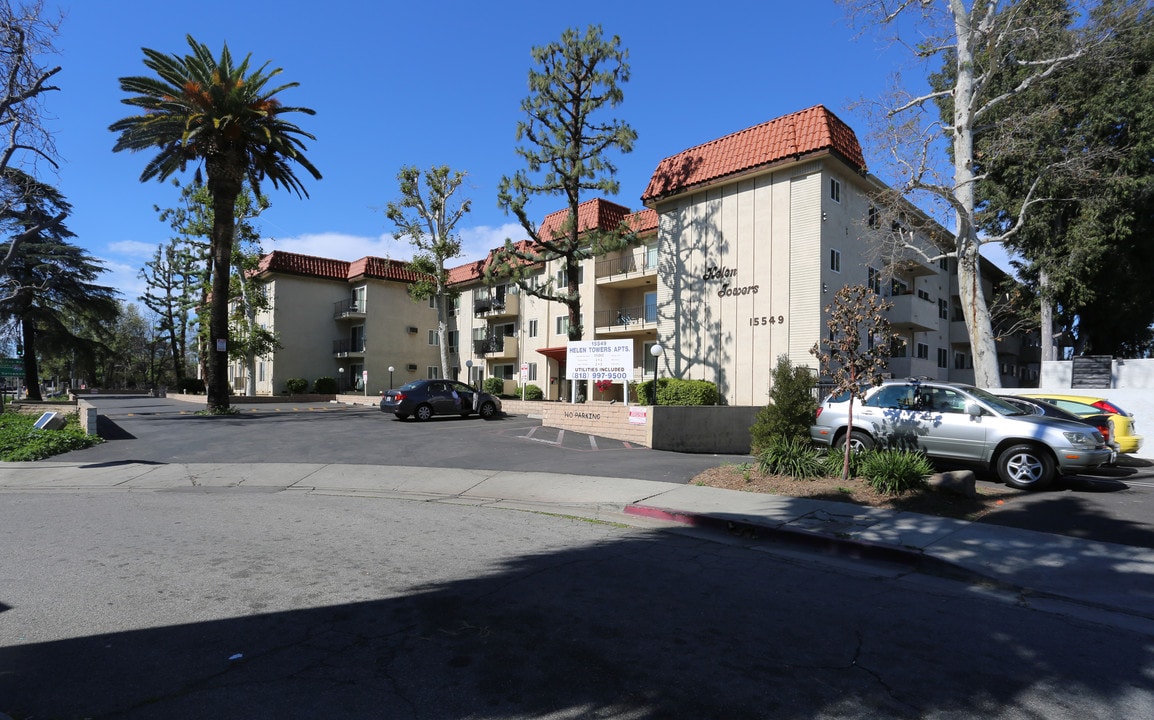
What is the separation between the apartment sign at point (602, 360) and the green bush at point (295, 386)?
27.9 m

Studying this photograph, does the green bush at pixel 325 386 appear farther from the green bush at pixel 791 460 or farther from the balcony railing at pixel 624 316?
the green bush at pixel 791 460

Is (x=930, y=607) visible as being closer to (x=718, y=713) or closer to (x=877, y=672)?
(x=877, y=672)

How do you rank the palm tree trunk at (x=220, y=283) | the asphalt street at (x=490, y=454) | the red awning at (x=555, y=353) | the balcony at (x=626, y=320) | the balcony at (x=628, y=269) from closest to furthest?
1. the asphalt street at (x=490, y=454)
2. the palm tree trunk at (x=220, y=283)
3. the balcony at (x=628, y=269)
4. the balcony at (x=626, y=320)
5. the red awning at (x=555, y=353)

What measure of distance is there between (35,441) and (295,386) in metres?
27.7

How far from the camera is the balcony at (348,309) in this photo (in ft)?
140

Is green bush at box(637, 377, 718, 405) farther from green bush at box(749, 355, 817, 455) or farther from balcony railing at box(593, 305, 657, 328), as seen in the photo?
green bush at box(749, 355, 817, 455)

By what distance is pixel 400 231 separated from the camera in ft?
115

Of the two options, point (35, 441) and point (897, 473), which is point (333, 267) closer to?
point (35, 441)

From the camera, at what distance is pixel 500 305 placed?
3856cm

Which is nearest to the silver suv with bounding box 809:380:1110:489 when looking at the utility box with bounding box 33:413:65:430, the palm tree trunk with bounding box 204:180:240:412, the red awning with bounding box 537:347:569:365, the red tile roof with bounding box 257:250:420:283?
the utility box with bounding box 33:413:65:430

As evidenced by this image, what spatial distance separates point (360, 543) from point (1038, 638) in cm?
636

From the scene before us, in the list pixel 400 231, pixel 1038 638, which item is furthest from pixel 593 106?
pixel 1038 638

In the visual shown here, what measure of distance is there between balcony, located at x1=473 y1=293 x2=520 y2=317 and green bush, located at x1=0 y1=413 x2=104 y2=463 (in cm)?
2387

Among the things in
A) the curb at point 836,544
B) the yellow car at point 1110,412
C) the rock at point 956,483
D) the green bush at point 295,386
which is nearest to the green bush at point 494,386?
the green bush at point 295,386
